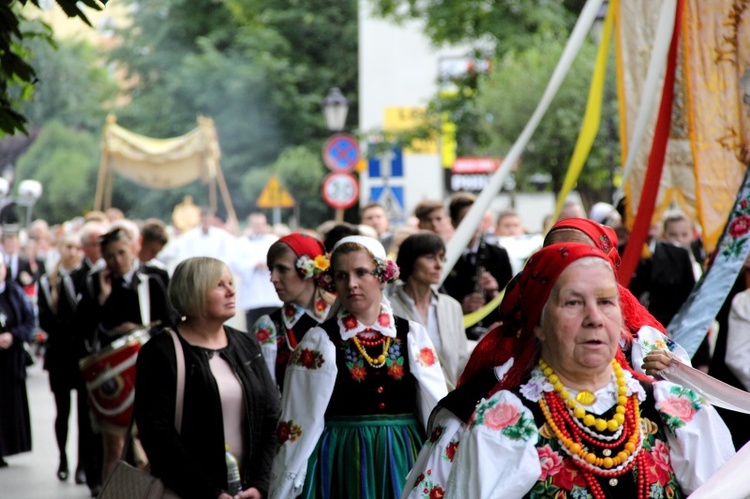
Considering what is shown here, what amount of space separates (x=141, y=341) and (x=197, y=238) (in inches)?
419

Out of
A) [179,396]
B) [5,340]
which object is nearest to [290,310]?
[179,396]

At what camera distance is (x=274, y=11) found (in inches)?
1689

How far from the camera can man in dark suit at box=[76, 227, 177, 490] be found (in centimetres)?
998

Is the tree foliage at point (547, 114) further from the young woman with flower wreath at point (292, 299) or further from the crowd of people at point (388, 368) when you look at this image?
the young woman with flower wreath at point (292, 299)

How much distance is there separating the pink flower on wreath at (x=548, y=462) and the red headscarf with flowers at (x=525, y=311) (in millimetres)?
224

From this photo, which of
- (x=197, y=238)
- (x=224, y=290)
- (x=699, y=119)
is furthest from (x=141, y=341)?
(x=197, y=238)

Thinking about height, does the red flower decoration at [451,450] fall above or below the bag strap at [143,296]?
above

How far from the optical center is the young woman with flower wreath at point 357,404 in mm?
5902

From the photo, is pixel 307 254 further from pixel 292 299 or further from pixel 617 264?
pixel 617 264

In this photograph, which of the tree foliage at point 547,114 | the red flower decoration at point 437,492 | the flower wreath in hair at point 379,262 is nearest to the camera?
the red flower decoration at point 437,492

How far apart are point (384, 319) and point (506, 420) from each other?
2520 millimetres

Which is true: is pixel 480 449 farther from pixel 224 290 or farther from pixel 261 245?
pixel 261 245

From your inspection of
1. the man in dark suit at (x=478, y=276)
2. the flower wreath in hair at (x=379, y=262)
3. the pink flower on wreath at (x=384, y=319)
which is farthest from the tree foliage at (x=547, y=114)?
the pink flower on wreath at (x=384, y=319)

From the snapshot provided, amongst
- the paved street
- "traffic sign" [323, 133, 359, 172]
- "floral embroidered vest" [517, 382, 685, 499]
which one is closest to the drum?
the paved street
